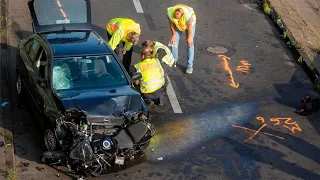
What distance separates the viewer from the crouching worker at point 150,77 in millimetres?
10789

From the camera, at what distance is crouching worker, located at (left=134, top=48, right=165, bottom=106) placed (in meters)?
10.8

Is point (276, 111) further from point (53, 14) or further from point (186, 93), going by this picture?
point (53, 14)

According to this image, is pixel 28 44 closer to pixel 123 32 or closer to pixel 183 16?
pixel 123 32

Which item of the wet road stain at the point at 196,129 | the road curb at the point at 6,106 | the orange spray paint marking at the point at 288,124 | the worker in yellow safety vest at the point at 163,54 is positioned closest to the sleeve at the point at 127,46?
the worker in yellow safety vest at the point at 163,54

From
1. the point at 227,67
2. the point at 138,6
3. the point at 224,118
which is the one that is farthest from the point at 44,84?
the point at 138,6

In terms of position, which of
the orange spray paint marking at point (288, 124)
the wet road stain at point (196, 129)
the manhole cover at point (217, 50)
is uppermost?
the manhole cover at point (217, 50)

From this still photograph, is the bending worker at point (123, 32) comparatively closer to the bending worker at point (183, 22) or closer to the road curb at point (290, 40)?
the bending worker at point (183, 22)

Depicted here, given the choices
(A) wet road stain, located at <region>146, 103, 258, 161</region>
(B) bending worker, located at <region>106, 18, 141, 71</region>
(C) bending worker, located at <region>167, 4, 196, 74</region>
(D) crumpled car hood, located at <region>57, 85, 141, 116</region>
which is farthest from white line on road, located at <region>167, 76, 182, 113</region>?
(D) crumpled car hood, located at <region>57, 85, 141, 116</region>

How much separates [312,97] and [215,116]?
236 centimetres

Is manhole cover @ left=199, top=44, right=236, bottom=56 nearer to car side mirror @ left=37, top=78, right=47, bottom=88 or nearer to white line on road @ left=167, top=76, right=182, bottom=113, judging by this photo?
white line on road @ left=167, top=76, right=182, bottom=113

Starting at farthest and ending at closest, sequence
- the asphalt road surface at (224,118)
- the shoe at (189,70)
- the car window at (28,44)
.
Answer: the shoe at (189,70)
the car window at (28,44)
the asphalt road surface at (224,118)

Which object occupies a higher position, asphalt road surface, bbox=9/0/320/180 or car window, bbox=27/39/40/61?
car window, bbox=27/39/40/61

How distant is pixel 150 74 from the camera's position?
1080 centimetres

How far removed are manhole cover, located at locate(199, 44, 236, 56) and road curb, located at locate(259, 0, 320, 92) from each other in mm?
1579
